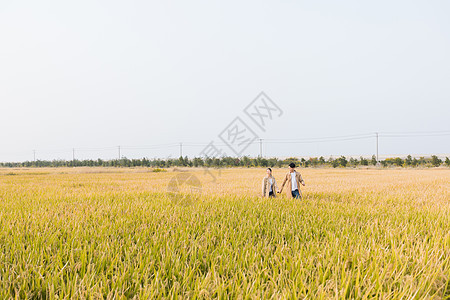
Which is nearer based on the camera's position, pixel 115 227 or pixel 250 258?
pixel 250 258

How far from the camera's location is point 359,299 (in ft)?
6.19

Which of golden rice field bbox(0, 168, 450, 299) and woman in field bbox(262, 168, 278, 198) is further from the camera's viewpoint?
woman in field bbox(262, 168, 278, 198)

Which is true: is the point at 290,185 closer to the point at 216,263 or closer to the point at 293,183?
the point at 293,183

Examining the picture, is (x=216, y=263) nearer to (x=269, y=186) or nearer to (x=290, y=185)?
(x=269, y=186)

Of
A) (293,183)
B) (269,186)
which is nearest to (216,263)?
(269,186)

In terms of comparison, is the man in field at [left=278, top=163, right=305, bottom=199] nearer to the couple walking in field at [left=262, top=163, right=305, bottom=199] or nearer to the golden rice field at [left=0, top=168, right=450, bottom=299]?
the couple walking in field at [left=262, top=163, right=305, bottom=199]

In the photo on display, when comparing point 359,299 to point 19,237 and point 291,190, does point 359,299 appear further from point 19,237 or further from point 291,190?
point 291,190

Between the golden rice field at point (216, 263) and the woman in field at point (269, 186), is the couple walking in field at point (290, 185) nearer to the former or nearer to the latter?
the woman in field at point (269, 186)

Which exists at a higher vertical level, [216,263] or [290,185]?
[290,185]

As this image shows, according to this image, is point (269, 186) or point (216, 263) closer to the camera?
point (216, 263)

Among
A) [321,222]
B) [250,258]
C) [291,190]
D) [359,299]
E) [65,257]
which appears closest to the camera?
[359,299]

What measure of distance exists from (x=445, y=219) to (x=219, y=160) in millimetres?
56710

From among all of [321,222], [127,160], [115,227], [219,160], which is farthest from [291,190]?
[127,160]

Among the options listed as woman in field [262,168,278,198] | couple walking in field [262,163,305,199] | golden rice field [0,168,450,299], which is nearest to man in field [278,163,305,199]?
couple walking in field [262,163,305,199]
